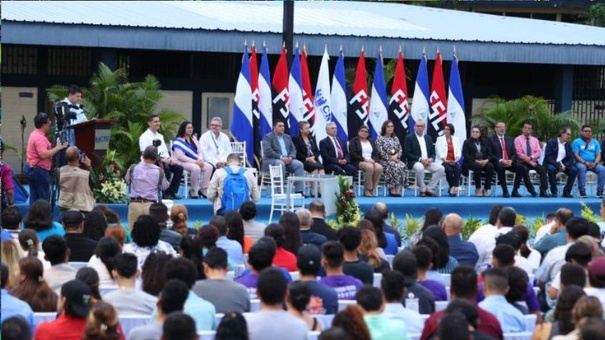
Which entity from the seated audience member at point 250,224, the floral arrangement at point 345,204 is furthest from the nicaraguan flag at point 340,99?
the seated audience member at point 250,224

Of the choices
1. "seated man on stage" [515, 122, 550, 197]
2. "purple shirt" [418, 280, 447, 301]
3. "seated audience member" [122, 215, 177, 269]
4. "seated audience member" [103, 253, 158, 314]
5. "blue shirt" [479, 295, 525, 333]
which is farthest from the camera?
"seated man on stage" [515, 122, 550, 197]

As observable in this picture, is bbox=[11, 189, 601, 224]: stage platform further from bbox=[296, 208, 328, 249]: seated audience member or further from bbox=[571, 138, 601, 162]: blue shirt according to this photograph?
bbox=[296, 208, 328, 249]: seated audience member

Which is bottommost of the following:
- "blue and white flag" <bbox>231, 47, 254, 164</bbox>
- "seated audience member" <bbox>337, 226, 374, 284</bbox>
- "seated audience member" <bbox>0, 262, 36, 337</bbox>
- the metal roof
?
"seated audience member" <bbox>0, 262, 36, 337</bbox>

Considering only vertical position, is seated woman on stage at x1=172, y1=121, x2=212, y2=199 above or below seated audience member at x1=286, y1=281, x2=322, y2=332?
above

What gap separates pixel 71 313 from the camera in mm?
7699

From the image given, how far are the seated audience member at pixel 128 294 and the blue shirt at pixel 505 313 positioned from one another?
2231 mm

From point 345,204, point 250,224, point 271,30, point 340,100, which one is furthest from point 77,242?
point 271,30

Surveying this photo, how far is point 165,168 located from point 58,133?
264cm

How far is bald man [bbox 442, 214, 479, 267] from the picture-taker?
11.5 m

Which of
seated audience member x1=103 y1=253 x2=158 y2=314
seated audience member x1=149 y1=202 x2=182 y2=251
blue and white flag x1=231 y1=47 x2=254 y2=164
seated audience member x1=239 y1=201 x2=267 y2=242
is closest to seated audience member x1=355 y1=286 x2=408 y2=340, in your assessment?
seated audience member x1=103 y1=253 x2=158 y2=314

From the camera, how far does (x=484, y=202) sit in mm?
21641

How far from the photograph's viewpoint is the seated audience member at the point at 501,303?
27.7 ft

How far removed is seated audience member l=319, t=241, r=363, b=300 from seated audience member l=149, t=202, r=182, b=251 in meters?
2.67

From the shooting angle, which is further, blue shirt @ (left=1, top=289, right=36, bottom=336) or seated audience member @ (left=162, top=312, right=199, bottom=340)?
blue shirt @ (left=1, top=289, right=36, bottom=336)
